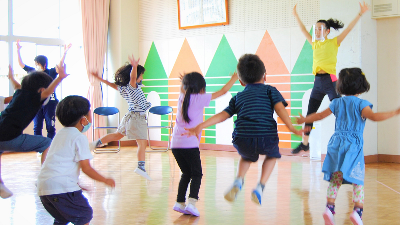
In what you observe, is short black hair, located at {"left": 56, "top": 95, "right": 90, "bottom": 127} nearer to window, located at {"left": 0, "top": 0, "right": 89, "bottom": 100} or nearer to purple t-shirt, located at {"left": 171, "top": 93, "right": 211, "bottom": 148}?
purple t-shirt, located at {"left": 171, "top": 93, "right": 211, "bottom": 148}

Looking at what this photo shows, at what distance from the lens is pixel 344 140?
268 centimetres

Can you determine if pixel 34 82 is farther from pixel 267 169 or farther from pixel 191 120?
pixel 267 169

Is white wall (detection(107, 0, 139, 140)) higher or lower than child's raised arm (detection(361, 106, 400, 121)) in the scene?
higher

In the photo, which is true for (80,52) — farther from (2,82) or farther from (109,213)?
(109,213)

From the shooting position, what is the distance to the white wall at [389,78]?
593 centimetres

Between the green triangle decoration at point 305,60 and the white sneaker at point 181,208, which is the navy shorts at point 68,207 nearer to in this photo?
the white sneaker at point 181,208

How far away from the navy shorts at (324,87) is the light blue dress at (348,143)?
1.94 m

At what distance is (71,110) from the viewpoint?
224 cm

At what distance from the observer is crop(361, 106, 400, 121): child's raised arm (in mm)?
2564

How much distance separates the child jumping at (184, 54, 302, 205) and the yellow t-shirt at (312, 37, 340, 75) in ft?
6.72

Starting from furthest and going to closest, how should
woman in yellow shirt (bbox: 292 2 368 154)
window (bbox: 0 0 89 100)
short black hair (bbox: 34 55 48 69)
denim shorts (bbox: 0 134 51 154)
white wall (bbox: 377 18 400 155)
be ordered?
1. window (bbox: 0 0 89 100)
2. white wall (bbox: 377 18 400 155)
3. short black hair (bbox: 34 55 48 69)
4. woman in yellow shirt (bbox: 292 2 368 154)
5. denim shorts (bbox: 0 134 51 154)

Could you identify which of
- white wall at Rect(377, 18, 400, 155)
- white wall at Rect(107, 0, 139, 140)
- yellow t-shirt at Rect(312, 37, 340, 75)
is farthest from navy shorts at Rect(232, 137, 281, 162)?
white wall at Rect(107, 0, 139, 140)

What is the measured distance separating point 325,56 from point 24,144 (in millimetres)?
3307

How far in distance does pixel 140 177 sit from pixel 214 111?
Answer: 9.63 ft
